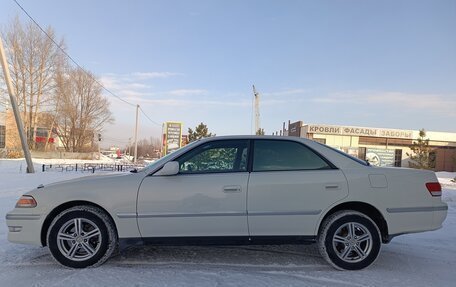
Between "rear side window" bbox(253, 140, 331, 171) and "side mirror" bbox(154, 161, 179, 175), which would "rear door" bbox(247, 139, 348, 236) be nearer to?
"rear side window" bbox(253, 140, 331, 171)

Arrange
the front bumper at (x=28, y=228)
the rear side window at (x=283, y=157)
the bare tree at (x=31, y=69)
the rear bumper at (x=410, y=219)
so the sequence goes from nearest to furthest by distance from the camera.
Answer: the front bumper at (x=28, y=228) < the rear bumper at (x=410, y=219) < the rear side window at (x=283, y=157) < the bare tree at (x=31, y=69)

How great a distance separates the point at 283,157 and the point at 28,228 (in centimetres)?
309

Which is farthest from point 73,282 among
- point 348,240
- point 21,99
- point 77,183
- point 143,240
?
point 21,99

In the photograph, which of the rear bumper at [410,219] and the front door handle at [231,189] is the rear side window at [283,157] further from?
the rear bumper at [410,219]

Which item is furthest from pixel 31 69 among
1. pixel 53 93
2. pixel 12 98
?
pixel 12 98

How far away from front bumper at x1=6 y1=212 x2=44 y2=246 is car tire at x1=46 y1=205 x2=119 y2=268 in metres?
0.15

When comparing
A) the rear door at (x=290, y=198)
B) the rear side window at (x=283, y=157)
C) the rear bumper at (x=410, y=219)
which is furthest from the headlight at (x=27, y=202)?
the rear bumper at (x=410, y=219)

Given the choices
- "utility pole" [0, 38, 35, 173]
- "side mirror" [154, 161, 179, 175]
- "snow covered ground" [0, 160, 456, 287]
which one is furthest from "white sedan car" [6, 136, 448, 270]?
"utility pole" [0, 38, 35, 173]

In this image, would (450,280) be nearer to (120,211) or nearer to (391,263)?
(391,263)

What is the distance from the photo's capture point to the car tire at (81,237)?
4348mm

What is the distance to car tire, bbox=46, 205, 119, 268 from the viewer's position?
4348 millimetres

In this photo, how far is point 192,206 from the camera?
14.2ft

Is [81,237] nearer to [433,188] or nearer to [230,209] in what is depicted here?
[230,209]

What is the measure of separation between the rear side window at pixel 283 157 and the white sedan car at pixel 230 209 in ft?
0.09
